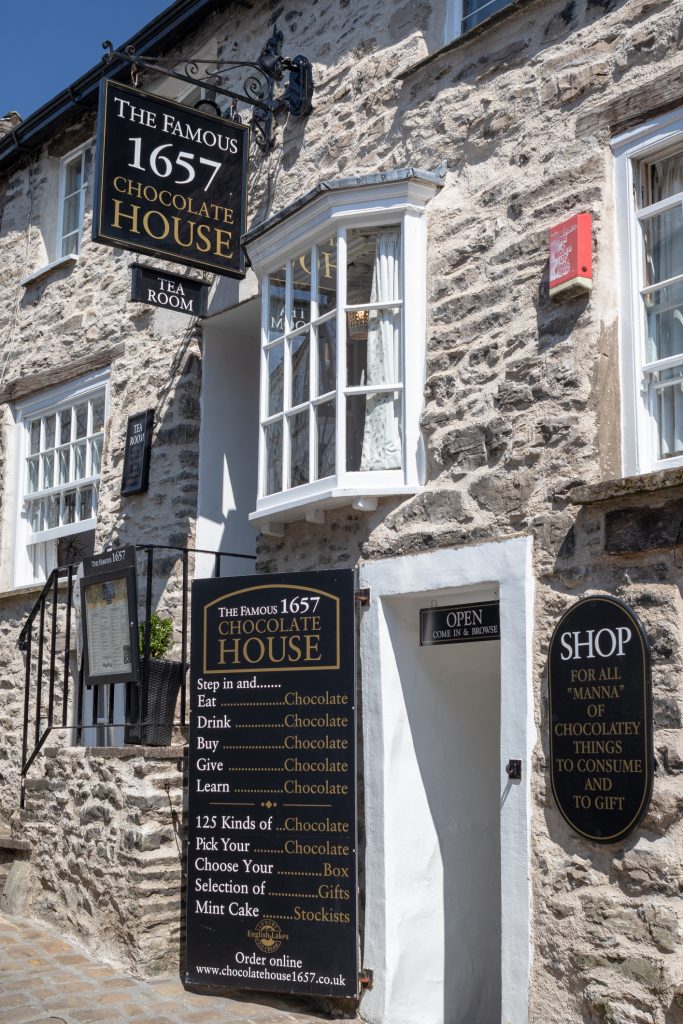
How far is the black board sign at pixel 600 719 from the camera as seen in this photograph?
15.9ft

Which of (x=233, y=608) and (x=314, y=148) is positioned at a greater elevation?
(x=314, y=148)

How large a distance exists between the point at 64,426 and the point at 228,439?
2.12 m

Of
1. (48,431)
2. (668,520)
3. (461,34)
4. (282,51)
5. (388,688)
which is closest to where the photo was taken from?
(668,520)

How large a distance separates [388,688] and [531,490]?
4.73 feet

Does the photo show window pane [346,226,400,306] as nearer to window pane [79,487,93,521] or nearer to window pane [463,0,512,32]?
window pane [463,0,512,32]

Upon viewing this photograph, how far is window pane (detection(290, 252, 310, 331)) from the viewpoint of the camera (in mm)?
6973

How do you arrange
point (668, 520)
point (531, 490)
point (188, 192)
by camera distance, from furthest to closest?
point (188, 192) < point (531, 490) < point (668, 520)

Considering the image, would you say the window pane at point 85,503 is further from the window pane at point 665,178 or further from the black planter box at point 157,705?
the window pane at point 665,178

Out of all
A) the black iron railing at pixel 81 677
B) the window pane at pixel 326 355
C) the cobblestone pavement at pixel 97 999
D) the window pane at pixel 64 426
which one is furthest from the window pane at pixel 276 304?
the cobblestone pavement at pixel 97 999

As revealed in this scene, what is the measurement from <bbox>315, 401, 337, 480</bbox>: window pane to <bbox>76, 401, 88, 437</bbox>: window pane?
140 inches

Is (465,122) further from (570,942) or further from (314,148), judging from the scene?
(570,942)

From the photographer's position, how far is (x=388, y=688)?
627cm

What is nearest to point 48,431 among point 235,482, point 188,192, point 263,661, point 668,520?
point 235,482

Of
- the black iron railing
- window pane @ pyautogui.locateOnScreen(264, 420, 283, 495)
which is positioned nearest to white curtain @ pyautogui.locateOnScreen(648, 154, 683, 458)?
window pane @ pyautogui.locateOnScreen(264, 420, 283, 495)
